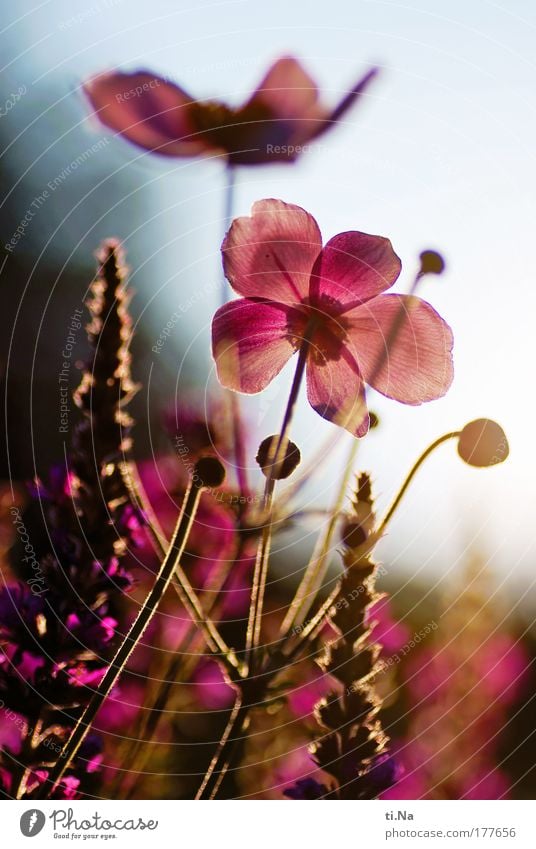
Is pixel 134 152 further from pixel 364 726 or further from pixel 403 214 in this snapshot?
pixel 364 726

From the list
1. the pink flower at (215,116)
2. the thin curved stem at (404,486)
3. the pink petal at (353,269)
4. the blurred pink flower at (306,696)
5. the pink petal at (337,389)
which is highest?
the pink flower at (215,116)

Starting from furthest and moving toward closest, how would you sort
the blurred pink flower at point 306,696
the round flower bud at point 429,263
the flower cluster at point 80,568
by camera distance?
the blurred pink flower at point 306,696 < the round flower bud at point 429,263 < the flower cluster at point 80,568

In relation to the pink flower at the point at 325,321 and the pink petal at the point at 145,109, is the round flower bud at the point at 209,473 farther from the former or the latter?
the pink petal at the point at 145,109

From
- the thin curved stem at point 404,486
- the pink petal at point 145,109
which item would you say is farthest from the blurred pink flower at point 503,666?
the pink petal at point 145,109

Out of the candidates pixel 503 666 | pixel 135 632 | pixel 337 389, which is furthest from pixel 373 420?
pixel 503 666

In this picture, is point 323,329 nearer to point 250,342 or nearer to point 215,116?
point 250,342

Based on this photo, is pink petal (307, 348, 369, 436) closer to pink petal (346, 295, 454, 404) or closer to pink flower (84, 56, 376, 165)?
pink petal (346, 295, 454, 404)
